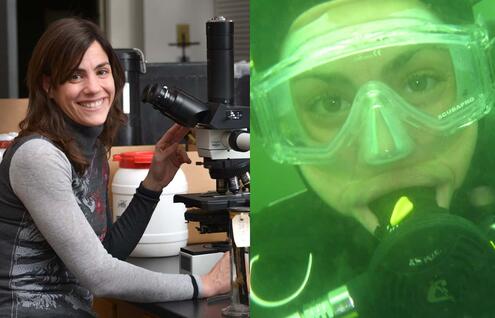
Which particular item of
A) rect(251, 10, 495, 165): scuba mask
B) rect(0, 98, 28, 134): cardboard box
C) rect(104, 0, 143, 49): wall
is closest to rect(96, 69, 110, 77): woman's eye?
rect(251, 10, 495, 165): scuba mask

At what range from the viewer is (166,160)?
2.26 m

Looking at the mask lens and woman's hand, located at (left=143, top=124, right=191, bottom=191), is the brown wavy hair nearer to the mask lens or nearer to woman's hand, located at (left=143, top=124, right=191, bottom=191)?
woman's hand, located at (left=143, top=124, right=191, bottom=191)

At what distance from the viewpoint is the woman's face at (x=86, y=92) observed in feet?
6.61

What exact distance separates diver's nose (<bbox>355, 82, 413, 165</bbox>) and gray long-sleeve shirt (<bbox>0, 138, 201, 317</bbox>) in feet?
2.38

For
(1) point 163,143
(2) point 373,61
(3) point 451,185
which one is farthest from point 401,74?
(1) point 163,143

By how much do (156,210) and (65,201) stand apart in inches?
24.5

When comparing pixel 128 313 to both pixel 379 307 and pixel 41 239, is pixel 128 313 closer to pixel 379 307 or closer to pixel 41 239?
pixel 41 239

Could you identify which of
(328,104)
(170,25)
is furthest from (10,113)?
(170,25)

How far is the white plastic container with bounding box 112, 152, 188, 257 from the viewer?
247 centimetres

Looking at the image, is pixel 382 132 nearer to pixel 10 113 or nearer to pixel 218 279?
pixel 218 279

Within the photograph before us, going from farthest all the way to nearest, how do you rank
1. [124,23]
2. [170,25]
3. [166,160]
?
1. [170,25]
2. [124,23]
3. [166,160]

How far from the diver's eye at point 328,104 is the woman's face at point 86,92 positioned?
0.82m

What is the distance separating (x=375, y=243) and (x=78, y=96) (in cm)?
92

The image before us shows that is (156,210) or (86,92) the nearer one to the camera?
(86,92)
